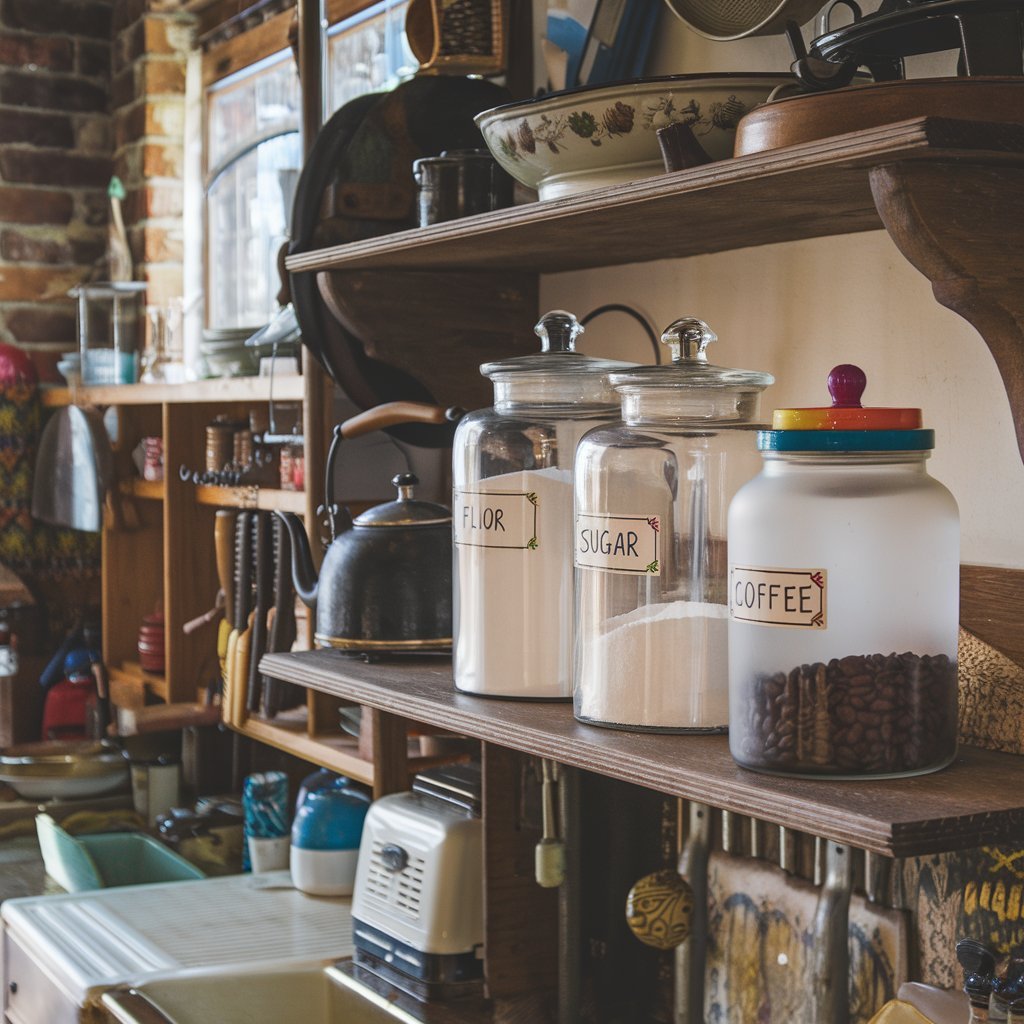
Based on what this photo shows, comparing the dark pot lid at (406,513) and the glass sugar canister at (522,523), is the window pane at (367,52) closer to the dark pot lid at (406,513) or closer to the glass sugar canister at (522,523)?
the dark pot lid at (406,513)

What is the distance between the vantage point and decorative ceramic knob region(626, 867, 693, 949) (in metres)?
1.33

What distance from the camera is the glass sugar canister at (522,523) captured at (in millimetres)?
1279

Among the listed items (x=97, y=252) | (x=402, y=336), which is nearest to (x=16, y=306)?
(x=97, y=252)

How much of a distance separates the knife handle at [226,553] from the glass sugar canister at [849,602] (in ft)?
6.15

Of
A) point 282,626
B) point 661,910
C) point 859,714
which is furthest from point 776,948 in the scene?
point 282,626

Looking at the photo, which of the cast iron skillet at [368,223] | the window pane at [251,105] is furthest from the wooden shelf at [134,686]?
the cast iron skillet at [368,223]

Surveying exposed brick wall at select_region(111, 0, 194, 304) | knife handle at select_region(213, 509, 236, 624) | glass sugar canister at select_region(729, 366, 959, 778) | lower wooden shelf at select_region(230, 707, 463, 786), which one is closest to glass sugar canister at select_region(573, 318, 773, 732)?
glass sugar canister at select_region(729, 366, 959, 778)

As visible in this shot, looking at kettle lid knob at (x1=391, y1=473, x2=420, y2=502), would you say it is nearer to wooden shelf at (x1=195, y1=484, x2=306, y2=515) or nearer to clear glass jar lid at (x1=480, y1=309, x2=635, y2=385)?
clear glass jar lid at (x1=480, y1=309, x2=635, y2=385)

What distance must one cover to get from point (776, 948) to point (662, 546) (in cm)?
49

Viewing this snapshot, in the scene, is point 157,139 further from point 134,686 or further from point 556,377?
point 556,377

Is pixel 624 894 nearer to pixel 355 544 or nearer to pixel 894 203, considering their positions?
pixel 355 544

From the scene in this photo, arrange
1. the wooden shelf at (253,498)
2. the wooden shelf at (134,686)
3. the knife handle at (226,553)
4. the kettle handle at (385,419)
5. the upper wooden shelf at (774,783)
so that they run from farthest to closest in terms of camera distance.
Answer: the wooden shelf at (134,686) → the knife handle at (226,553) → the wooden shelf at (253,498) → the kettle handle at (385,419) → the upper wooden shelf at (774,783)

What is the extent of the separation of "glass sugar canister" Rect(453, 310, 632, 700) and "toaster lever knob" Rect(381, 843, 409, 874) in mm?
416

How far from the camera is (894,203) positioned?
0.92 metres
